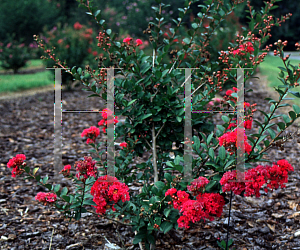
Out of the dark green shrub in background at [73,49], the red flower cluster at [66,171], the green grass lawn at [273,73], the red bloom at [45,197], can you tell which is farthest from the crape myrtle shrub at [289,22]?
the red bloom at [45,197]

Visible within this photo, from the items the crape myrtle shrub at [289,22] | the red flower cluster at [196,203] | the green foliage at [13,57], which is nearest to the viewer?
the red flower cluster at [196,203]

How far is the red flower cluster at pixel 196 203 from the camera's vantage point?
128 centimetres

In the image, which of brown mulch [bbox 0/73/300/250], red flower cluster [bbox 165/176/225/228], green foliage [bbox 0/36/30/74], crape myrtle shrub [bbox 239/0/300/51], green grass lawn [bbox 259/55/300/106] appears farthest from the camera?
crape myrtle shrub [bbox 239/0/300/51]

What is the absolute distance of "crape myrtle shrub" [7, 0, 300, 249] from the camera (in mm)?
1310

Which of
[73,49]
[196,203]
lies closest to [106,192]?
[196,203]

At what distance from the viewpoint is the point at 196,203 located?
1.30m

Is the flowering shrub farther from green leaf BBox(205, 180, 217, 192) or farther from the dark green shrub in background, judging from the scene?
green leaf BBox(205, 180, 217, 192)

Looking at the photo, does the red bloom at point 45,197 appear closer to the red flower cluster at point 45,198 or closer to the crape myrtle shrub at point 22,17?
the red flower cluster at point 45,198

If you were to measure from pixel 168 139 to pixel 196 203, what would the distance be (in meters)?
0.56

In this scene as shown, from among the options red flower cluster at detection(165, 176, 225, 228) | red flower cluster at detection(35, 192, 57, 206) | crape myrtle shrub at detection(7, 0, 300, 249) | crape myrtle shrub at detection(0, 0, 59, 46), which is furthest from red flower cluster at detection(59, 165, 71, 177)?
crape myrtle shrub at detection(0, 0, 59, 46)

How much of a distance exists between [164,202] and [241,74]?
0.75 metres

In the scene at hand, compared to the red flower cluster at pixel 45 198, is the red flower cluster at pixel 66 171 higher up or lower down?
higher up

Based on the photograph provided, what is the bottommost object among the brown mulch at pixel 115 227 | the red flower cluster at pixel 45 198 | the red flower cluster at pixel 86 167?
the brown mulch at pixel 115 227

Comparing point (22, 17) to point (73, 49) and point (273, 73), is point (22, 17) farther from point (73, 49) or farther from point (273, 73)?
point (273, 73)
